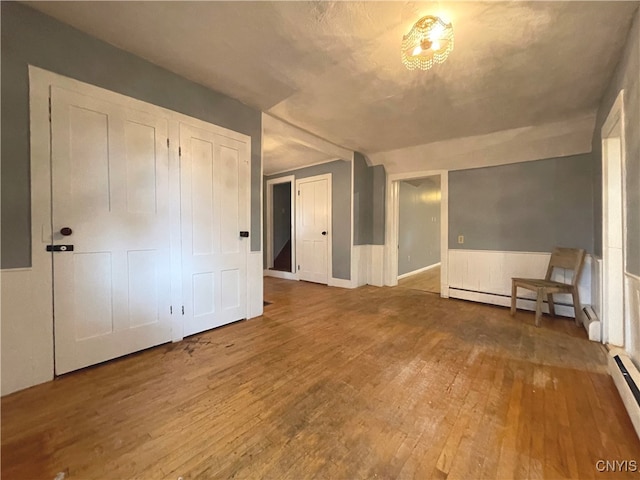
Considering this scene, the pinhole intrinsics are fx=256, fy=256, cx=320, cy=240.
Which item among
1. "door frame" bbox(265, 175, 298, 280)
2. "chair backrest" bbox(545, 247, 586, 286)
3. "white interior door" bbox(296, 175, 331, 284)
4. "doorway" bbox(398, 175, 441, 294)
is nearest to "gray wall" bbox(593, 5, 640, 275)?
"chair backrest" bbox(545, 247, 586, 286)

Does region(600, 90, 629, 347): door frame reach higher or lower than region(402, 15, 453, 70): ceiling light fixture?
lower

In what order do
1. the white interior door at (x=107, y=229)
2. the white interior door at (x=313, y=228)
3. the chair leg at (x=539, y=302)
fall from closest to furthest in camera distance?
the white interior door at (x=107, y=229), the chair leg at (x=539, y=302), the white interior door at (x=313, y=228)

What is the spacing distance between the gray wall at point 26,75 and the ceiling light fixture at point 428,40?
6.67ft

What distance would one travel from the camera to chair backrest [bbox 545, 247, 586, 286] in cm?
286

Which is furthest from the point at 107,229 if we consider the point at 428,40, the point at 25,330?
the point at 428,40

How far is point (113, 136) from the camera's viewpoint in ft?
6.50

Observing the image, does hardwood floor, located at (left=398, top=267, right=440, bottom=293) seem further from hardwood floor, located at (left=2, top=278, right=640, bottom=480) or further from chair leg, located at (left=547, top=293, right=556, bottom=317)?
hardwood floor, located at (left=2, top=278, right=640, bottom=480)

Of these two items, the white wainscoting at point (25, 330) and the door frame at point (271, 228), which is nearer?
the white wainscoting at point (25, 330)

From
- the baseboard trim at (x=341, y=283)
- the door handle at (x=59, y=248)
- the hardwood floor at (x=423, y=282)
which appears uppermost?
the door handle at (x=59, y=248)

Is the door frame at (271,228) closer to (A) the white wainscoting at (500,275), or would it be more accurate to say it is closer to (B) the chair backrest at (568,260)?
(A) the white wainscoting at (500,275)

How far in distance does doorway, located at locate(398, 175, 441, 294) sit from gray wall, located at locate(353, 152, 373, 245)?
0.76 m

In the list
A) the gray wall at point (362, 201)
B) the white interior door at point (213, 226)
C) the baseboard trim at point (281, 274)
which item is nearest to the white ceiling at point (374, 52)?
the white interior door at point (213, 226)

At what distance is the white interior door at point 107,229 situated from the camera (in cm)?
178

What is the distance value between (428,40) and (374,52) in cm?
47
